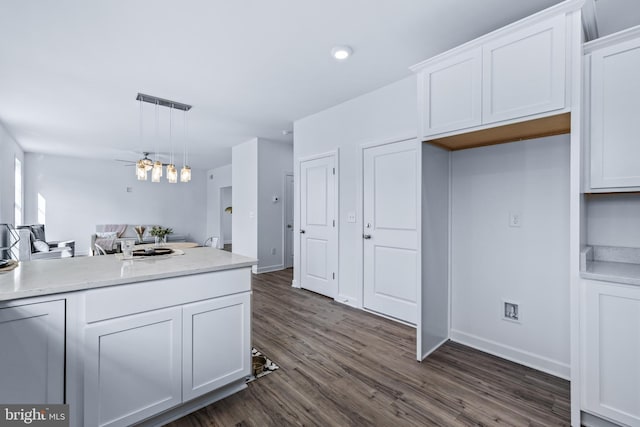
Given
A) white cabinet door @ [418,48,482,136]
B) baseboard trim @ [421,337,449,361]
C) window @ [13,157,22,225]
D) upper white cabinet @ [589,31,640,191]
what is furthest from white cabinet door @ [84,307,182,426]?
window @ [13,157,22,225]

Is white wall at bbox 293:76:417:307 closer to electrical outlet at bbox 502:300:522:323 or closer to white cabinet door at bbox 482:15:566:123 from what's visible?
white cabinet door at bbox 482:15:566:123

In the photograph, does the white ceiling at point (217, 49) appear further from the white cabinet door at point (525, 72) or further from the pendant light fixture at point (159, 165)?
the white cabinet door at point (525, 72)

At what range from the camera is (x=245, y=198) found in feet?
19.9

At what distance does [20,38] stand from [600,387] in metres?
4.80

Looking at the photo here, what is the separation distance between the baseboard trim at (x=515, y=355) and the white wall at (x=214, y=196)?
8224 mm

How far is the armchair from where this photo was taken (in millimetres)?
5277

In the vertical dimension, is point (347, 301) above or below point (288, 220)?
below

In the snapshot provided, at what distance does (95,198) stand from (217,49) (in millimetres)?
8024

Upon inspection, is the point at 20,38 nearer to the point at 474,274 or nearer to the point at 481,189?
the point at 481,189

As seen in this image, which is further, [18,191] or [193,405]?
[18,191]

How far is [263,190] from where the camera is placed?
5.70 metres

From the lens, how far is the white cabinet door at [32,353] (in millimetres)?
1263

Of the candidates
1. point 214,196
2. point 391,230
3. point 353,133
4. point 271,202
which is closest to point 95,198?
point 214,196

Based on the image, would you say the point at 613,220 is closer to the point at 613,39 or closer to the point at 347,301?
the point at 613,39
